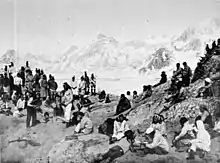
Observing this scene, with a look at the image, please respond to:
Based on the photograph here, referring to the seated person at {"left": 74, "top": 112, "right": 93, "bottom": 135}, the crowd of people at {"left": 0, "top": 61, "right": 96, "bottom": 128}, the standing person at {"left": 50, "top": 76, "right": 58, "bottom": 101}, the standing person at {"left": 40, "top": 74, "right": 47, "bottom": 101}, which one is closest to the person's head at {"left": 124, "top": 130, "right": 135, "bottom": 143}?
the seated person at {"left": 74, "top": 112, "right": 93, "bottom": 135}

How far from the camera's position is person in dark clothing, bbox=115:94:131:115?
695 centimetres

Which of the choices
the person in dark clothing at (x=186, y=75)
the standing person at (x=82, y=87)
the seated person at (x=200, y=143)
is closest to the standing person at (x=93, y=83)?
the standing person at (x=82, y=87)

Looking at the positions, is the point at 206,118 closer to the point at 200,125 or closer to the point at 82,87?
the point at 200,125

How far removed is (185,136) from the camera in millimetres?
6523

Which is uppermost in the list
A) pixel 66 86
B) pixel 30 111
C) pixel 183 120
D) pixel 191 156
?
pixel 66 86

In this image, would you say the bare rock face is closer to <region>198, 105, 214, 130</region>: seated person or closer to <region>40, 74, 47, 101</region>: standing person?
<region>40, 74, 47, 101</region>: standing person

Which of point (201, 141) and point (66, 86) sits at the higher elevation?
point (66, 86)

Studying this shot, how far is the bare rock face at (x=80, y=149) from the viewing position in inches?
263

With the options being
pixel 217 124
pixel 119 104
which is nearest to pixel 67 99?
pixel 119 104

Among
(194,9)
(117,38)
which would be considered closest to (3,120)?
(117,38)

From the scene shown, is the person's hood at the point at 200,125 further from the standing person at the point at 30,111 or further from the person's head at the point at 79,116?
the standing person at the point at 30,111

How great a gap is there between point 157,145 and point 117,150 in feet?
2.11

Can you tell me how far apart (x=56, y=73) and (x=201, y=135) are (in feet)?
8.85

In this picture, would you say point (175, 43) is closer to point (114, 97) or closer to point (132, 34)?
point (132, 34)
